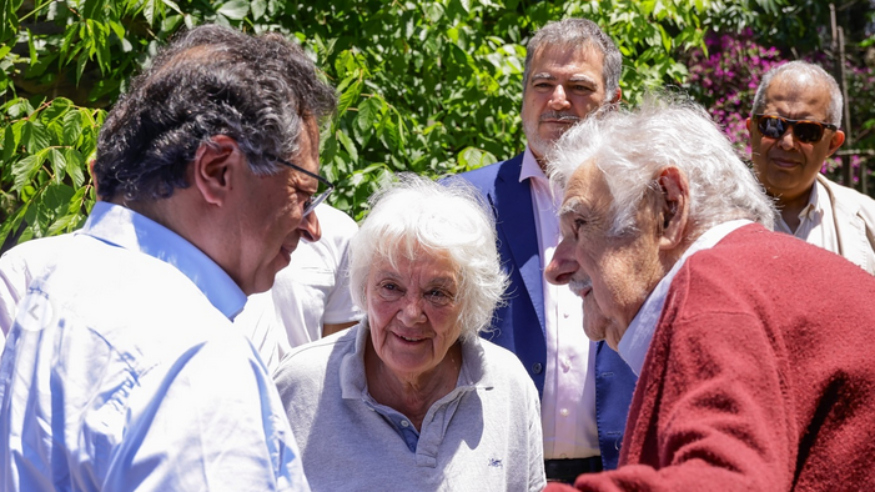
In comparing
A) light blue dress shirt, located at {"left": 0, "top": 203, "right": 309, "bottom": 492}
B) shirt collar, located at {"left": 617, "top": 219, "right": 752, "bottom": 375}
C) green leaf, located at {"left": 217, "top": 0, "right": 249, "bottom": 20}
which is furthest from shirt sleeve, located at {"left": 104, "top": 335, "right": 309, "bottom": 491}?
green leaf, located at {"left": 217, "top": 0, "right": 249, "bottom": 20}

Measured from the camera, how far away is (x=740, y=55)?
7926mm

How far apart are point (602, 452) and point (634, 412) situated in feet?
4.86

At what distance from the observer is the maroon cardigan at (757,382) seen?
3.85ft

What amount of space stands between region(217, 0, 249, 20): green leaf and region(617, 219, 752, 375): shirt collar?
2507 mm

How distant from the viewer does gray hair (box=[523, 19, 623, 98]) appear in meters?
3.45

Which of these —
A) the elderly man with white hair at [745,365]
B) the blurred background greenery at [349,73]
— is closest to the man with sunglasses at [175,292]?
the elderly man with white hair at [745,365]

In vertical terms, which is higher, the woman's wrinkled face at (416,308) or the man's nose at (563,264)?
the man's nose at (563,264)

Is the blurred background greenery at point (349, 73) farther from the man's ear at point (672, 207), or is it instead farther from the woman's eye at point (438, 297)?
the man's ear at point (672, 207)

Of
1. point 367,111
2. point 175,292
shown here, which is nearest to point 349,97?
point 367,111

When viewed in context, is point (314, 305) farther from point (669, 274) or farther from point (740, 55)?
point (740, 55)

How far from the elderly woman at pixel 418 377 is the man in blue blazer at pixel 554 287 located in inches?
14.3

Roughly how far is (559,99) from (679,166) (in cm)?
163

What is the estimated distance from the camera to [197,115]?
1408 millimetres

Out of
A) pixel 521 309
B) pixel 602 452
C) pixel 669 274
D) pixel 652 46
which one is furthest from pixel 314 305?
pixel 652 46
